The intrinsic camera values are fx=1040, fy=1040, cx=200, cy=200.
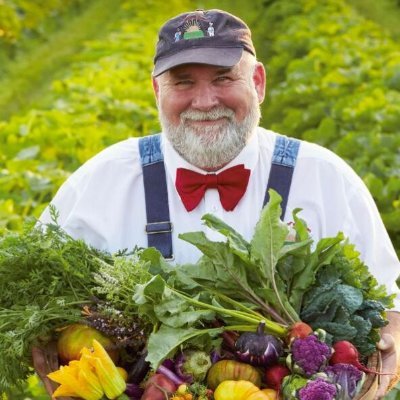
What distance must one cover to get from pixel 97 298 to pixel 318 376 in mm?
765

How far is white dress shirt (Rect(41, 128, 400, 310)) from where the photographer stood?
3.91 m

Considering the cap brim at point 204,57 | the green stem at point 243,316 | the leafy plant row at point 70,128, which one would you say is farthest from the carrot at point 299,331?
the leafy plant row at point 70,128

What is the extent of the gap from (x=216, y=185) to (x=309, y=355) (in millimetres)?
1104

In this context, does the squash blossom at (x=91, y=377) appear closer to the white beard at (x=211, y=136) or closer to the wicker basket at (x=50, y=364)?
the wicker basket at (x=50, y=364)

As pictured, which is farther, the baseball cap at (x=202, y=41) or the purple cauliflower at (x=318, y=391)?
the baseball cap at (x=202, y=41)

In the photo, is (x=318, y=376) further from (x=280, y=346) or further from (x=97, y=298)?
(x=97, y=298)

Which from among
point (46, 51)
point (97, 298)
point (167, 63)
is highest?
point (46, 51)

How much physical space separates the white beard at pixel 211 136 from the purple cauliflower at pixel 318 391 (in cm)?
114

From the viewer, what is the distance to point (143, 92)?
31.2 ft

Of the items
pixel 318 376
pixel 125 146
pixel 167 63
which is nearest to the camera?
pixel 318 376

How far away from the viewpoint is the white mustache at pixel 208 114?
12.2 ft

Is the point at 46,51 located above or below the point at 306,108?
above

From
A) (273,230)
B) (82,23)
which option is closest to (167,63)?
(273,230)

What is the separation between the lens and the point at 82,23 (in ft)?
62.4
